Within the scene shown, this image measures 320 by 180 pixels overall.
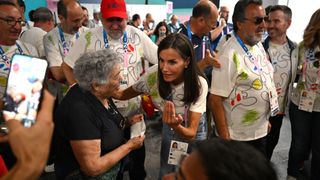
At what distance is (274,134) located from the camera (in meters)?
2.76

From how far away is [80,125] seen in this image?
137cm

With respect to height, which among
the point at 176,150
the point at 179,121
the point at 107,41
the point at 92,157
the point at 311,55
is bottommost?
the point at 176,150

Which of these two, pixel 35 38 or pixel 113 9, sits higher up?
pixel 113 9

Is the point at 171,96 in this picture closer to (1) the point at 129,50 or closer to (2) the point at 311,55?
(1) the point at 129,50

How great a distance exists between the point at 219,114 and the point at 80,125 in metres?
0.92

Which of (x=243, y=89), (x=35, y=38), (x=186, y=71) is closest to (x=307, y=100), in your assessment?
(x=243, y=89)

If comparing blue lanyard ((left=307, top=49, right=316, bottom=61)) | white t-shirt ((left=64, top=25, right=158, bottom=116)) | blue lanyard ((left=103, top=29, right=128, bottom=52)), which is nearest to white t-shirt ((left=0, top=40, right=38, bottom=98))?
white t-shirt ((left=64, top=25, right=158, bottom=116))

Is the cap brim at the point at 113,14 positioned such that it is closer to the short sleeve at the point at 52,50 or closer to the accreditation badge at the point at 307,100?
the short sleeve at the point at 52,50

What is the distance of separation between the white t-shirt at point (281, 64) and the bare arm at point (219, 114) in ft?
2.67

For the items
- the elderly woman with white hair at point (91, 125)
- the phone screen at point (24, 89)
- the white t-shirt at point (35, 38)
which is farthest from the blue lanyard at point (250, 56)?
the white t-shirt at point (35, 38)

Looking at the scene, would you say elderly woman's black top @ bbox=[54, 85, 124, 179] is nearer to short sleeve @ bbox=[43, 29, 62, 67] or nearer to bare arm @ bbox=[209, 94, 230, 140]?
bare arm @ bbox=[209, 94, 230, 140]

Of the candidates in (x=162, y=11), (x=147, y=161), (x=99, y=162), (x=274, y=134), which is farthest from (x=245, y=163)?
(x=162, y=11)

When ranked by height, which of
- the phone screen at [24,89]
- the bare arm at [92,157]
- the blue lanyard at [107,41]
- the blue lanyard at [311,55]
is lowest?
the bare arm at [92,157]

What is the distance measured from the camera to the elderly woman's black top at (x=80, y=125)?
1.38 metres
